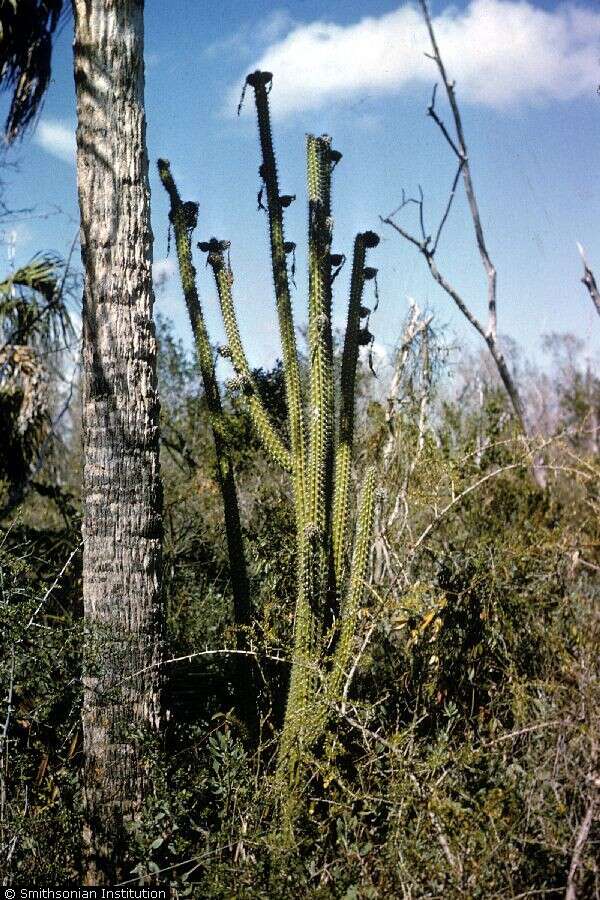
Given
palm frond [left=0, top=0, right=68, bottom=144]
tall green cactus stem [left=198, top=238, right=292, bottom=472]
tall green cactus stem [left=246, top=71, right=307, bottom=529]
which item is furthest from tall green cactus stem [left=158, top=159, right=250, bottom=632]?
palm frond [left=0, top=0, right=68, bottom=144]

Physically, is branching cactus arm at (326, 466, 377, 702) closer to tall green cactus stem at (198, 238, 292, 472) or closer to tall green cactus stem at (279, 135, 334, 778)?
tall green cactus stem at (279, 135, 334, 778)

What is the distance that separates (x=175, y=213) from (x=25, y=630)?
9.08ft

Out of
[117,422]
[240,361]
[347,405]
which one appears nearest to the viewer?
[117,422]

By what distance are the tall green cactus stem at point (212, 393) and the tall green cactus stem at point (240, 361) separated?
0.15 m

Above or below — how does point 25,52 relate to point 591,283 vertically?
above

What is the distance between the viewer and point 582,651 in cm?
427

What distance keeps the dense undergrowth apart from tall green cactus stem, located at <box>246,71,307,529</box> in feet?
2.72

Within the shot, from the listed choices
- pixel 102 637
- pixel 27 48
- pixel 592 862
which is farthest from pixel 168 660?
pixel 27 48

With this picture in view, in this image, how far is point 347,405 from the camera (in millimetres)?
4859

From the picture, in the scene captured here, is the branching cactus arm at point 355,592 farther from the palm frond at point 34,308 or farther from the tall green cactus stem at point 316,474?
the palm frond at point 34,308

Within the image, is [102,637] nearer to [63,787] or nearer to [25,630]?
[25,630]

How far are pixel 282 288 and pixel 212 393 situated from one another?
79 cm

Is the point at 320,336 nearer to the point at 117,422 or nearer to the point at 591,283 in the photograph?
the point at 117,422

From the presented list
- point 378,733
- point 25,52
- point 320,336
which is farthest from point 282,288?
point 25,52
